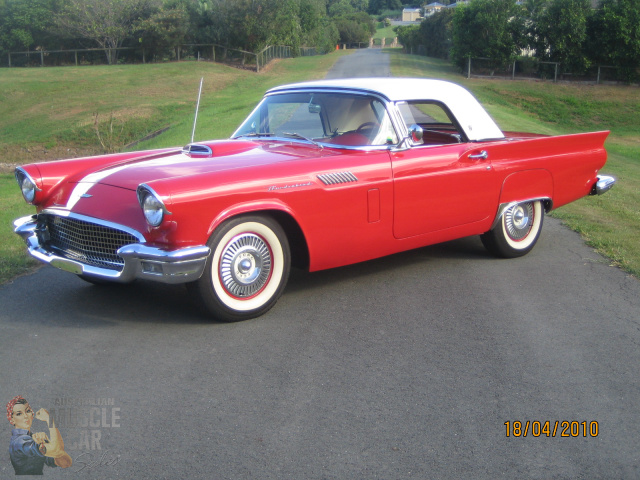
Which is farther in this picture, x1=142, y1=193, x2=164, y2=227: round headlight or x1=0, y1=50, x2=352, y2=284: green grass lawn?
x1=0, y1=50, x2=352, y2=284: green grass lawn

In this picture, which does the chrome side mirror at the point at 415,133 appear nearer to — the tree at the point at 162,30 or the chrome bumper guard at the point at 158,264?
the chrome bumper guard at the point at 158,264

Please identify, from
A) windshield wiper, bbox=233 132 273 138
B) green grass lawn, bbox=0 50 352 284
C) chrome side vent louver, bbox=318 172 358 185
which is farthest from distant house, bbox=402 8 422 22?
chrome side vent louver, bbox=318 172 358 185

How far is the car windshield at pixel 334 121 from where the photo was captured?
17.1 ft

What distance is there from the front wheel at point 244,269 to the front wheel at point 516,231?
2.31 metres

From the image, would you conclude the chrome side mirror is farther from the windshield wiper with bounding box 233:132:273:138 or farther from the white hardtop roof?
the windshield wiper with bounding box 233:132:273:138

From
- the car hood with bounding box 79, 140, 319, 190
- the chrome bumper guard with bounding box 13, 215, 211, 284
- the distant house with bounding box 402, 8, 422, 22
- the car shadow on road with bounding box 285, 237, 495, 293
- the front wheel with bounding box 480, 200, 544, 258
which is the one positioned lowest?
the car shadow on road with bounding box 285, 237, 495, 293

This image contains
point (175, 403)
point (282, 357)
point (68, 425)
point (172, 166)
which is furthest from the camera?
point (172, 166)

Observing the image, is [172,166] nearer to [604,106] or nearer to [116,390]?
[116,390]

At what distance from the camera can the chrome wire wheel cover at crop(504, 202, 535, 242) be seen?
5.96 m

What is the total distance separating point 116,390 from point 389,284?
252 cm

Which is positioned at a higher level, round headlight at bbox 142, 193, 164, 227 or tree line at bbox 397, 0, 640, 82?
tree line at bbox 397, 0, 640, 82

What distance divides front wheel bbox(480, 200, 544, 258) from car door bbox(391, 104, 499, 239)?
304 mm

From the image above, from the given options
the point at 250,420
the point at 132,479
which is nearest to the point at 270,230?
the point at 250,420

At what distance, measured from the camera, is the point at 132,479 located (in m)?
2.64
